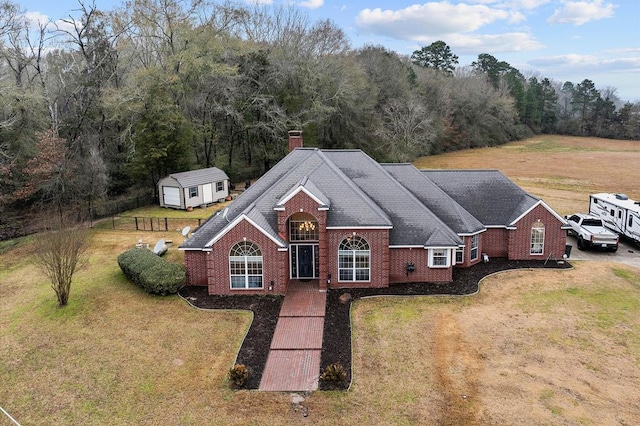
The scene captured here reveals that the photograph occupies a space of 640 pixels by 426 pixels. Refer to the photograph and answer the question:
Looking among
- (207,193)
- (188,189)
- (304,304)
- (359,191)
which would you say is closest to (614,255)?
(359,191)

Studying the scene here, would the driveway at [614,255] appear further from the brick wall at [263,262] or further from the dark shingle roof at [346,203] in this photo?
the brick wall at [263,262]

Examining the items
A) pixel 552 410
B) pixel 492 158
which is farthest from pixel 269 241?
pixel 492 158

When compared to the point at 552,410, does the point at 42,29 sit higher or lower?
higher

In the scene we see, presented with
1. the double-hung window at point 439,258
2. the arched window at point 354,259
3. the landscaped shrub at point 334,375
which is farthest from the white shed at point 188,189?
the landscaped shrub at point 334,375

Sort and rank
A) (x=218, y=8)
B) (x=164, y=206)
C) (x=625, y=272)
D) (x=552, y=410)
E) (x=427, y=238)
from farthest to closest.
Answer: (x=218, y=8) → (x=164, y=206) → (x=625, y=272) → (x=427, y=238) → (x=552, y=410)

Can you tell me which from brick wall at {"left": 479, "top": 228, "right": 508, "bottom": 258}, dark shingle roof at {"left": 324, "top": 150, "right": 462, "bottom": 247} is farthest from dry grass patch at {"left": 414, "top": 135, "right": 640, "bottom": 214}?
dark shingle roof at {"left": 324, "top": 150, "right": 462, "bottom": 247}

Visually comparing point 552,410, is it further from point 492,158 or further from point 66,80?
point 492,158

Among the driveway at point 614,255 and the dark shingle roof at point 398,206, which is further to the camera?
the driveway at point 614,255
